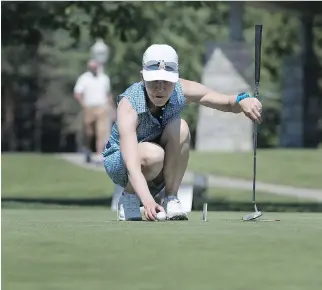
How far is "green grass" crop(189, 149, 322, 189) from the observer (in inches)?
711

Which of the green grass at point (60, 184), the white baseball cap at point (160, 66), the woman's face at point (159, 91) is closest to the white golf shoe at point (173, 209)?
the woman's face at point (159, 91)

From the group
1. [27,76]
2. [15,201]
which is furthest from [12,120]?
[15,201]

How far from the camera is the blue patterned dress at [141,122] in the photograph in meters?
7.45

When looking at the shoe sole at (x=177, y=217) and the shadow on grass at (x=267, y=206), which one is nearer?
the shoe sole at (x=177, y=217)

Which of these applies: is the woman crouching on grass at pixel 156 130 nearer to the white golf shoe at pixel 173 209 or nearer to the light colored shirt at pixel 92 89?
the white golf shoe at pixel 173 209

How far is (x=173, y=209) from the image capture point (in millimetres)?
7492

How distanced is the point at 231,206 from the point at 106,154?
5.87 meters

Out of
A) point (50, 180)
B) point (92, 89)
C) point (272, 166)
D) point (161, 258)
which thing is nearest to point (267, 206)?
point (50, 180)

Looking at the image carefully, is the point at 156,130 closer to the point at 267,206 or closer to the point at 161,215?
the point at 161,215

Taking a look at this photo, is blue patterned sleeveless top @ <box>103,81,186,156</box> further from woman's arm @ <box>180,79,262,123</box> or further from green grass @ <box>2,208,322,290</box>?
green grass @ <box>2,208,322,290</box>

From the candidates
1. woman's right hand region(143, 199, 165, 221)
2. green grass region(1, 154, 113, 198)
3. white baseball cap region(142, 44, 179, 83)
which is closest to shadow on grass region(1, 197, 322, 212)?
green grass region(1, 154, 113, 198)

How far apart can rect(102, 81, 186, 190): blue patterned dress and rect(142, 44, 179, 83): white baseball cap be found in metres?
0.20

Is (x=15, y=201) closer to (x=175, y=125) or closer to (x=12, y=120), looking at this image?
(x=175, y=125)

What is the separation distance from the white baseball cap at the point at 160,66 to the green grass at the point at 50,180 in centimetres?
882
